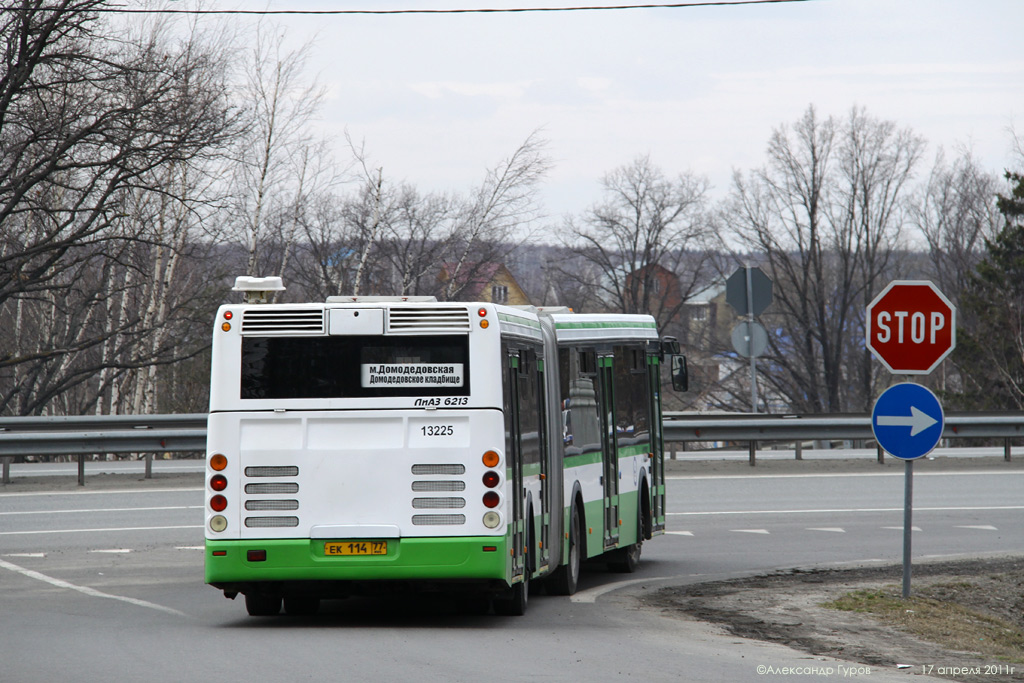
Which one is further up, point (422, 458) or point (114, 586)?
point (422, 458)

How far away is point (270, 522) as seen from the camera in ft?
33.8

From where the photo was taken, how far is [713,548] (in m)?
16.6

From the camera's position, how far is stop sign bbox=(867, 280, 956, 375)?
1119cm

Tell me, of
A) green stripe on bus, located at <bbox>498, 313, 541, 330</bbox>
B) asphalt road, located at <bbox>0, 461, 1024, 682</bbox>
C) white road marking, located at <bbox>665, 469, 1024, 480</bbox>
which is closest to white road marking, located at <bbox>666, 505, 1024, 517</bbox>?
asphalt road, located at <bbox>0, 461, 1024, 682</bbox>

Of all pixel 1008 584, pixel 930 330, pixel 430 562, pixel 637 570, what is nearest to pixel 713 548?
pixel 637 570

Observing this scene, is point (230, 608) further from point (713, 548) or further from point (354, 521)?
point (713, 548)

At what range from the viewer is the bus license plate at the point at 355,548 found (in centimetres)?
1026

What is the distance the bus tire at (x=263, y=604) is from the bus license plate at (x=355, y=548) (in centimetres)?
97

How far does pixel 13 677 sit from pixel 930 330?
23.8 feet

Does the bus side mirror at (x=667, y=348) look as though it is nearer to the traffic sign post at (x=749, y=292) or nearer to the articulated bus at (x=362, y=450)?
the articulated bus at (x=362, y=450)

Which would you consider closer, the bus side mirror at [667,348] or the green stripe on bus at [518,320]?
the green stripe on bus at [518,320]

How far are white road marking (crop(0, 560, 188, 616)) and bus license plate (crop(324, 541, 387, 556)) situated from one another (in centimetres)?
182

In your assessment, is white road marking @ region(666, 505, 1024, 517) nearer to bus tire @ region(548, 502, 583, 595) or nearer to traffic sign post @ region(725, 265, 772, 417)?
traffic sign post @ region(725, 265, 772, 417)

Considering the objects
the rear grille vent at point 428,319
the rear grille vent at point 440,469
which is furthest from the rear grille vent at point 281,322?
the rear grille vent at point 440,469
